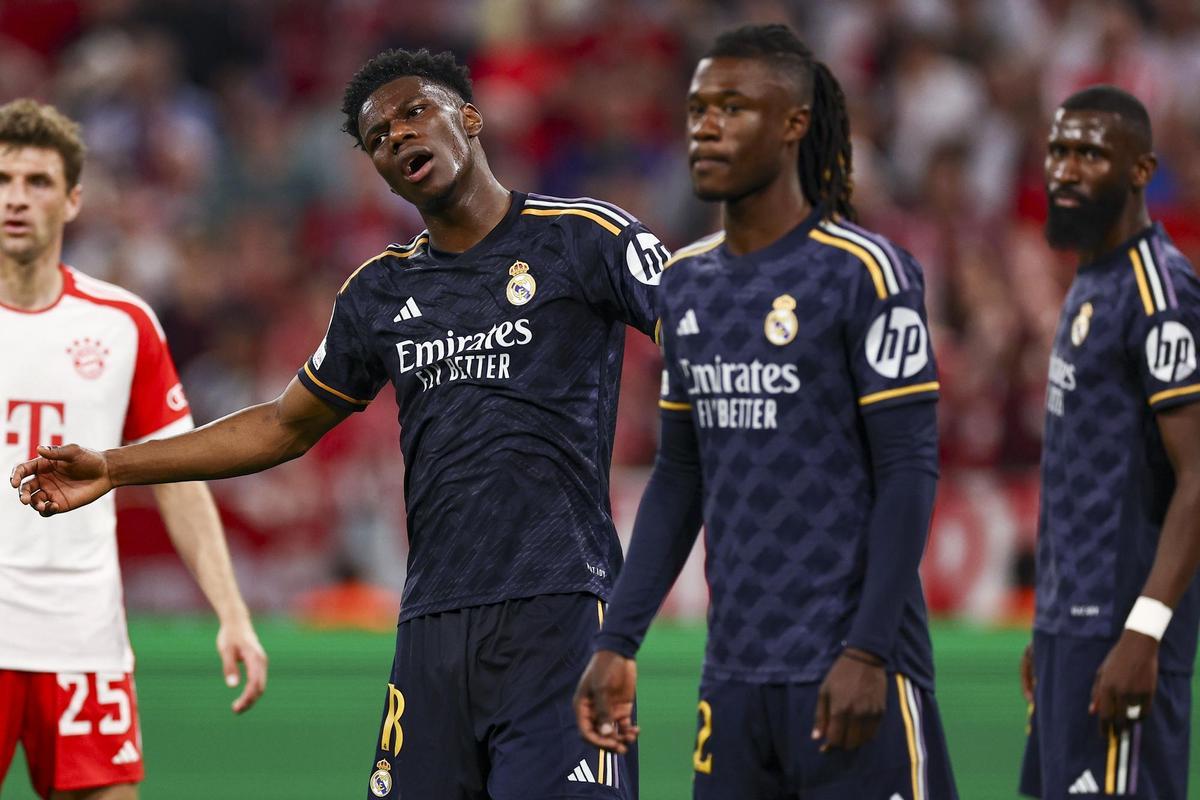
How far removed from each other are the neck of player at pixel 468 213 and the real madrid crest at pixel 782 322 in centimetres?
123

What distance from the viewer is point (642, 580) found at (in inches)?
149

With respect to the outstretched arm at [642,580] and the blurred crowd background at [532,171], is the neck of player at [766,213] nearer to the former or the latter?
the outstretched arm at [642,580]

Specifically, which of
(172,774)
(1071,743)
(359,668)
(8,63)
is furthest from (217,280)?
(1071,743)

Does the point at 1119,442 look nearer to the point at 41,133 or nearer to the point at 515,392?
the point at 515,392

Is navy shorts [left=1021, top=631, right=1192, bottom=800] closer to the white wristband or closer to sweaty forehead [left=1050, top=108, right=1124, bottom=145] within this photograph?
the white wristband

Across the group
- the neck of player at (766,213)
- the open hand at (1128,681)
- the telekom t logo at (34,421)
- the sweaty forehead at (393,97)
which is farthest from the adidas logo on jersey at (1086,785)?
the telekom t logo at (34,421)

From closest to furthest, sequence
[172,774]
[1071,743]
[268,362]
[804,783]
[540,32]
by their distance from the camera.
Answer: [804,783]
[1071,743]
[172,774]
[268,362]
[540,32]

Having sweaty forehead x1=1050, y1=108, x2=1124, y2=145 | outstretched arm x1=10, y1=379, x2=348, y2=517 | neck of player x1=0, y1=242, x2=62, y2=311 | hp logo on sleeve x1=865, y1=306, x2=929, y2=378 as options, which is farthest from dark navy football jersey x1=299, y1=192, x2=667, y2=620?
neck of player x1=0, y1=242, x2=62, y2=311

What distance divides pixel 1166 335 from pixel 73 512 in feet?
9.59

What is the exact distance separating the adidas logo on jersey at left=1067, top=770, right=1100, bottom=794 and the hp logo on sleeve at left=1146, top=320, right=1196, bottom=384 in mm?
914

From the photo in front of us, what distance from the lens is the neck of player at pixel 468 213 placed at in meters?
4.62

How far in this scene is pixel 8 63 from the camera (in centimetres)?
1417

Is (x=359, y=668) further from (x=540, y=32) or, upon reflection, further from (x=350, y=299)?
(x=540, y=32)

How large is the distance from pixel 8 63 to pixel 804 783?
11949 millimetres
